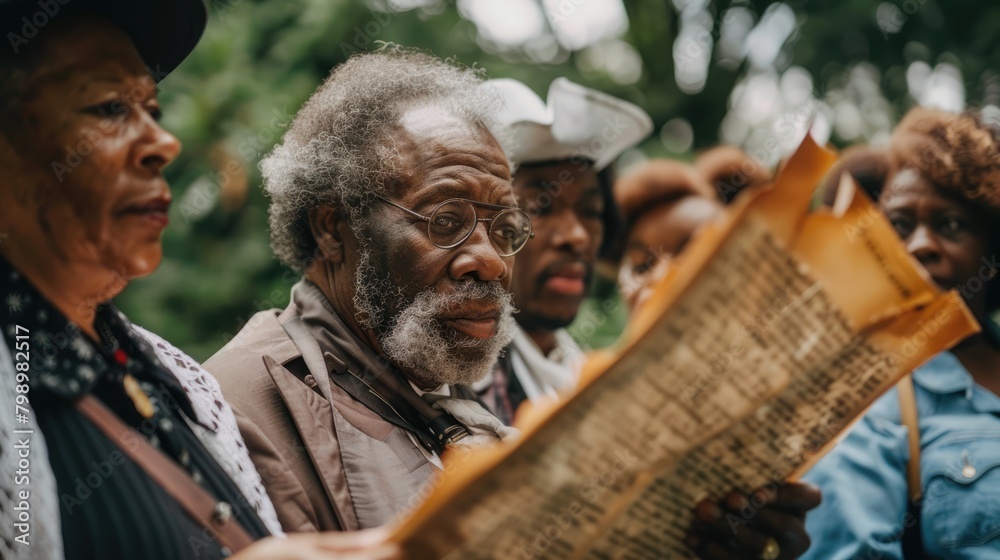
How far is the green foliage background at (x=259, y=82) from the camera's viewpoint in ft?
16.4

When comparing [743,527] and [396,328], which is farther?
[396,328]

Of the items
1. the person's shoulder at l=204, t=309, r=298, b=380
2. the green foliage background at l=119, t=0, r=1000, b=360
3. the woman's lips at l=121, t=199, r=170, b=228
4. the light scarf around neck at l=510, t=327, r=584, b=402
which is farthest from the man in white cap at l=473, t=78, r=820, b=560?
the woman's lips at l=121, t=199, r=170, b=228

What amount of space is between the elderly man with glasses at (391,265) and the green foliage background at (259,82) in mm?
1848

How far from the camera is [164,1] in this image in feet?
5.58

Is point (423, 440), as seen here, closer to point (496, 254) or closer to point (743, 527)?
point (496, 254)

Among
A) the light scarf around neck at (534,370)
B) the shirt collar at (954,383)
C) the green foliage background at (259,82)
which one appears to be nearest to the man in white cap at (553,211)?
the light scarf around neck at (534,370)

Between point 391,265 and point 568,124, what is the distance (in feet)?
6.11

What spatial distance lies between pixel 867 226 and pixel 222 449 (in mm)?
1225

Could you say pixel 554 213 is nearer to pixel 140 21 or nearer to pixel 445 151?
pixel 445 151

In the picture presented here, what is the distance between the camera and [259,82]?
5340 millimetres

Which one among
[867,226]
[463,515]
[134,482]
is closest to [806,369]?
[867,226]

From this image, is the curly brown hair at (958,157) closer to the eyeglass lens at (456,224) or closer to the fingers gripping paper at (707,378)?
the eyeglass lens at (456,224)

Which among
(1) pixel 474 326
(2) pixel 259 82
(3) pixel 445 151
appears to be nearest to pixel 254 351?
(1) pixel 474 326

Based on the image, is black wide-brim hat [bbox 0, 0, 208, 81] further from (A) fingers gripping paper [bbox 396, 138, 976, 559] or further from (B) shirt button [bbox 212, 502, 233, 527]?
(A) fingers gripping paper [bbox 396, 138, 976, 559]
